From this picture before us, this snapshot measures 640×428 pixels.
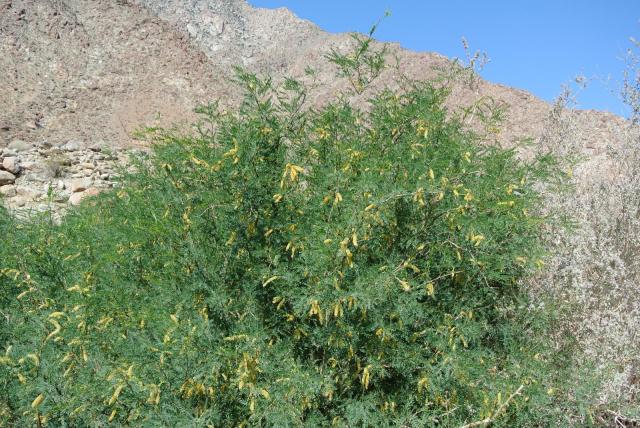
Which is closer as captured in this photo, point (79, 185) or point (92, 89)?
point (79, 185)

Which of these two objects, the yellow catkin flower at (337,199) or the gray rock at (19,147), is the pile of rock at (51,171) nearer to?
the gray rock at (19,147)

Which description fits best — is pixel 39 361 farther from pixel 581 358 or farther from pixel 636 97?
pixel 636 97

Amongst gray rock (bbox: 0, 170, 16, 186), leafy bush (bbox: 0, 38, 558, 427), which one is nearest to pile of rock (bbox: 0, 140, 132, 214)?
gray rock (bbox: 0, 170, 16, 186)

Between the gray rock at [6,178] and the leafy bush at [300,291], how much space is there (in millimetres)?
9910

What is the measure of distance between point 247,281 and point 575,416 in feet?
7.36

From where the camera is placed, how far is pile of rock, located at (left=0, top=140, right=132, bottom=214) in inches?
488

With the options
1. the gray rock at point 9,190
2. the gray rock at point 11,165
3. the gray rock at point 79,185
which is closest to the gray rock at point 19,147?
the gray rock at point 11,165

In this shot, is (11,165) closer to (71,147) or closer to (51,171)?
(51,171)

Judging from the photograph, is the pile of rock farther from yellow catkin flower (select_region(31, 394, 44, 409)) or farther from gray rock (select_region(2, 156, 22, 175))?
yellow catkin flower (select_region(31, 394, 44, 409))

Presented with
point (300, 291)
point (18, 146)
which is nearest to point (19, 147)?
point (18, 146)

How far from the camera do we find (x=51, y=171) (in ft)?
45.4

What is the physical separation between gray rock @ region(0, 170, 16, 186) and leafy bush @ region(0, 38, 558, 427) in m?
9.91

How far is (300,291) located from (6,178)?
11530 mm

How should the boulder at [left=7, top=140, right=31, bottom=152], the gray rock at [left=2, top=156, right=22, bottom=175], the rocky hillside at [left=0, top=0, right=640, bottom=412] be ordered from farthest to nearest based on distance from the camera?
the boulder at [left=7, top=140, right=31, bottom=152] → the rocky hillside at [left=0, top=0, right=640, bottom=412] → the gray rock at [left=2, top=156, right=22, bottom=175]
